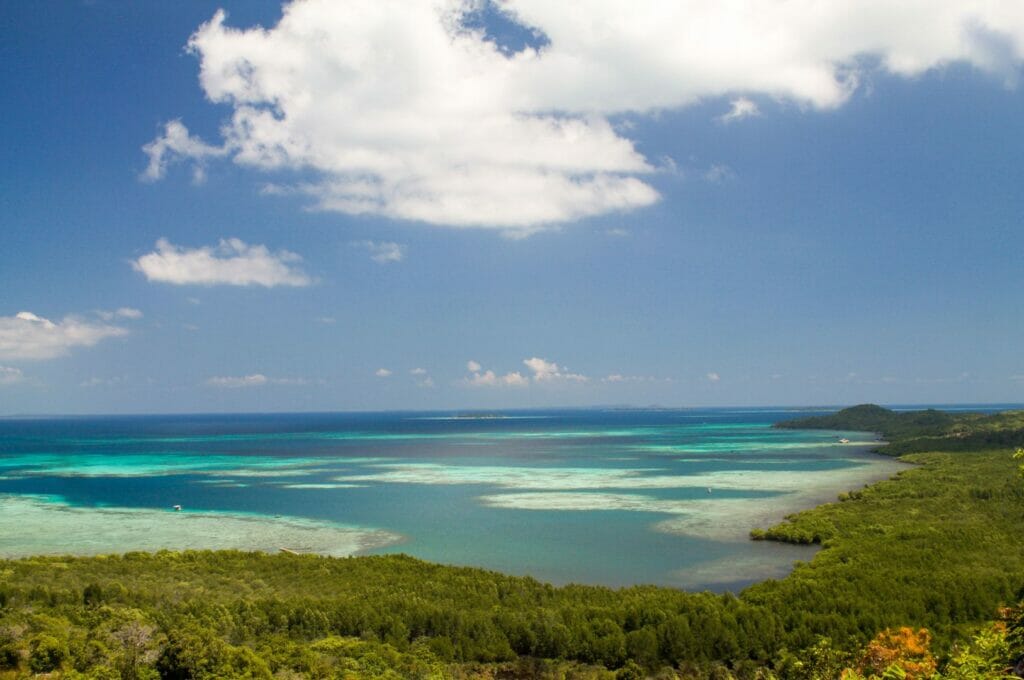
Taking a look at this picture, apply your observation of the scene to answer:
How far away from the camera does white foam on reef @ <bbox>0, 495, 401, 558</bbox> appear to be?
127 ft

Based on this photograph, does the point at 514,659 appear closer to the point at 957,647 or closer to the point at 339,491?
the point at 957,647

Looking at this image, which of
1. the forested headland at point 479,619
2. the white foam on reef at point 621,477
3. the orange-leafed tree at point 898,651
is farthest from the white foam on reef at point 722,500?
the orange-leafed tree at point 898,651

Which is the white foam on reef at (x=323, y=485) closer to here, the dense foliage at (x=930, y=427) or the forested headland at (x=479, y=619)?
the forested headland at (x=479, y=619)

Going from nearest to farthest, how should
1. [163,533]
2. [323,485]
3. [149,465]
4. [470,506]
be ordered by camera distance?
[163,533]
[470,506]
[323,485]
[149,465]

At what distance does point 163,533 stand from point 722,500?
3854cm

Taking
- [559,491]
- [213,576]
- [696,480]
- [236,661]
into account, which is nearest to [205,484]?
[559,491]

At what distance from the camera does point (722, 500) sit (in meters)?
52.6

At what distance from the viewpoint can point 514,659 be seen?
20969mm

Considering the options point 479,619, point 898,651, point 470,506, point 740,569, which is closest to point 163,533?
point 470,506

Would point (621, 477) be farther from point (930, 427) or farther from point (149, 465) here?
point (930, 427)

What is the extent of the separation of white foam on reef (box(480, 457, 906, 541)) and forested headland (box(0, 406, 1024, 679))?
11080 millimetres

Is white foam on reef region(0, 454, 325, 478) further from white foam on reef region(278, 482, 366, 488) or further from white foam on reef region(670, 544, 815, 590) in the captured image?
white foam on reef region(670, 544, 815, 590)

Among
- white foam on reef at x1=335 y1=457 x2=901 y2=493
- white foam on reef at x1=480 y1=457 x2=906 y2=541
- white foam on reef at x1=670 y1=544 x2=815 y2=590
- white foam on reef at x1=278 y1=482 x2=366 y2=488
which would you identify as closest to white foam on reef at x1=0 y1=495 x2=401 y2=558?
white foam on reef at x1=278 y1=482 x2=366 y2=488

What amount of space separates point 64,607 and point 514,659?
46.1 ft
